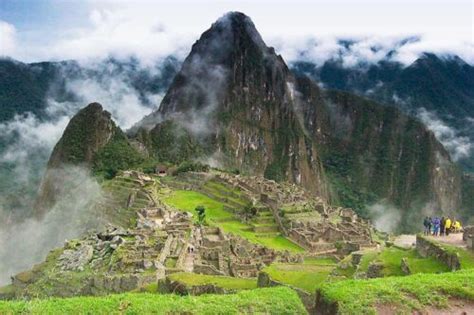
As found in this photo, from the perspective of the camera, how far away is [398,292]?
12.1 m

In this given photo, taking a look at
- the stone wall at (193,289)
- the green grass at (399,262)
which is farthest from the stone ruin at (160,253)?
the green grass at (399,262)

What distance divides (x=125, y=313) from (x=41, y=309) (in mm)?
1517

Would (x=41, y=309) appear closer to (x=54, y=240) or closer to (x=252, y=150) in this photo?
(x=54, y=240)

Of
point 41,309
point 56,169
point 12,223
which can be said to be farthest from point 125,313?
point 56,169

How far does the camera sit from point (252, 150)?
180 meters

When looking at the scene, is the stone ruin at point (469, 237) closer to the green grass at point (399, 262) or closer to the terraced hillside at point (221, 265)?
the terraced hillside at point (221, 265)

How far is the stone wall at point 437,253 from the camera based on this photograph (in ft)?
56.9

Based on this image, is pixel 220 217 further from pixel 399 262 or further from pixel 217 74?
pixel 217 74

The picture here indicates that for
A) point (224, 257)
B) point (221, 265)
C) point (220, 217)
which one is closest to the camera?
point (221, 265)

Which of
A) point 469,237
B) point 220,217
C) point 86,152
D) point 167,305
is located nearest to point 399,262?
point 469,237

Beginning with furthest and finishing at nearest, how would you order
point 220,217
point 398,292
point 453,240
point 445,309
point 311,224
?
point 220,217, point 311,224, point 453,240, point 398,292, point 445,309

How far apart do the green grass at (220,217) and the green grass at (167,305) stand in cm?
4002

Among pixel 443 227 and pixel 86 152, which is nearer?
pixel 443 227

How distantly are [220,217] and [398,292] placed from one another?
2167 inches
